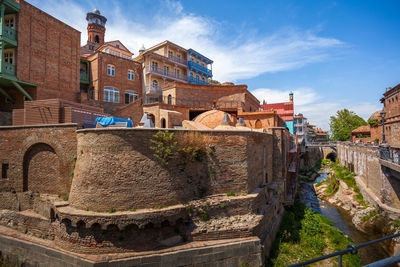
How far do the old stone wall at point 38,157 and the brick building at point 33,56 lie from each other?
7153 mm

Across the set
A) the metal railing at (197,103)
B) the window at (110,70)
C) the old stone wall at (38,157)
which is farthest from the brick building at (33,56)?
the metal railing at (197,103)

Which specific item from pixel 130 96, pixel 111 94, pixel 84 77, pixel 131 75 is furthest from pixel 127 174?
pixel 131 75

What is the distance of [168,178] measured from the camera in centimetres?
1005

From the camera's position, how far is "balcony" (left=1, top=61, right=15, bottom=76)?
1636 centimetres

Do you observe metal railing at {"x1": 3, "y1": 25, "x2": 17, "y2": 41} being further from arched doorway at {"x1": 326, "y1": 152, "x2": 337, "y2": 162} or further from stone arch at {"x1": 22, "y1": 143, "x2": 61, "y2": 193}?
arched doorway at {"x1": 326, "y1": 152, "x2": 337, "y2": 162}

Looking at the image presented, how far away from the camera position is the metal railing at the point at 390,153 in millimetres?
14837

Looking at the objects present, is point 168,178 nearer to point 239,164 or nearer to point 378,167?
point 239,164

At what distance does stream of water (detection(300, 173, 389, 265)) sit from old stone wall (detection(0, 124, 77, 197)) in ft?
56.9

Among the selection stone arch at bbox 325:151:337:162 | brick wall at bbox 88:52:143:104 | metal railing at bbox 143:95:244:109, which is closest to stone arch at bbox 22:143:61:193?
brick wall at bbox 88:52:143:104

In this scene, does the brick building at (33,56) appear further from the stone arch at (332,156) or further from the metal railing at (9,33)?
the stone arch at (332,156)

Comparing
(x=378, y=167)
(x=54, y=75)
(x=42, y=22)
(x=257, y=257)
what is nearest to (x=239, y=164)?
(x=257, y=257)

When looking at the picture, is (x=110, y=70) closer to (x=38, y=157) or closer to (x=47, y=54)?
(x=47, y=54)

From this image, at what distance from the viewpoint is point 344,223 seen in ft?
60.2

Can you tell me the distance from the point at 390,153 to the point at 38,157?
22.6 m
